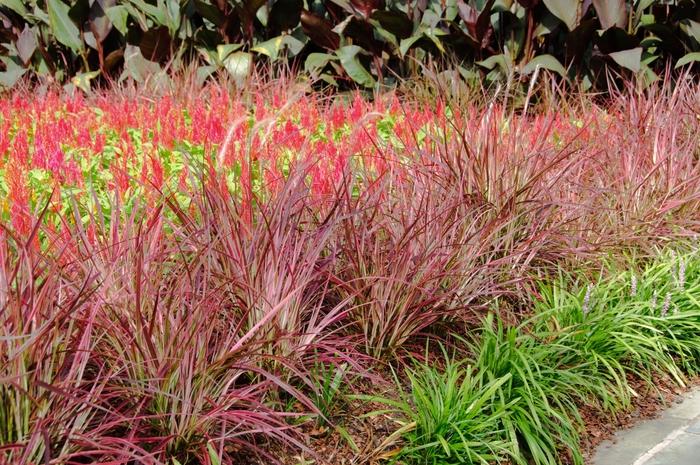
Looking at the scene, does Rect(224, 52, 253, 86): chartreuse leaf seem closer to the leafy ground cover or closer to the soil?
the leafy ground cover

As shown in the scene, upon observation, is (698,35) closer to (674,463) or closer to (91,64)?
(674,463)

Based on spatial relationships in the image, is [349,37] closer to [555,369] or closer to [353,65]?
[353,65]

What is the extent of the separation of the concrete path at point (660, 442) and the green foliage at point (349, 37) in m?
3.86

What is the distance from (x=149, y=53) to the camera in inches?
369

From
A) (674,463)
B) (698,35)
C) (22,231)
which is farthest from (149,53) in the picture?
(674,463)

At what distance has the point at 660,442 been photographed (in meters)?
3.58

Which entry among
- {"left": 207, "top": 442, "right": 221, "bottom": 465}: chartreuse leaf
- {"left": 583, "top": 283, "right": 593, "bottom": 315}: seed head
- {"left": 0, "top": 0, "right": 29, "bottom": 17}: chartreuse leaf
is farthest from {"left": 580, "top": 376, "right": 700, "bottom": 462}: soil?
{"left": 0, "top": 0, "right": 29, "bottom": 17}: chartreuse leaf

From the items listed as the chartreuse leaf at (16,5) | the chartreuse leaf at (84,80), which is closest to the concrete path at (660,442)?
the chartreuse leaf at (84,80)

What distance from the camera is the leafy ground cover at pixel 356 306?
111 inches

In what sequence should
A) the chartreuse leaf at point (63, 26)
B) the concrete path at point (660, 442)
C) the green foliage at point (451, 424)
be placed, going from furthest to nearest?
the chartreuse leaf at point (63, 26), the concrete path at point (660, 442), the green foliage at point (451, 424)

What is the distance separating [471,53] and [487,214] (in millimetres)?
4584

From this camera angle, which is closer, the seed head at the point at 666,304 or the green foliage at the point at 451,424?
the green foliage at the point at 451,424

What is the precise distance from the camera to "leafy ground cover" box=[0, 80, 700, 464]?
9.22 feet

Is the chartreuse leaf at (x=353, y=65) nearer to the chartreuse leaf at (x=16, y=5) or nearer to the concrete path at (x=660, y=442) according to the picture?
the chartreuse leaf at (x=16, y=5)
